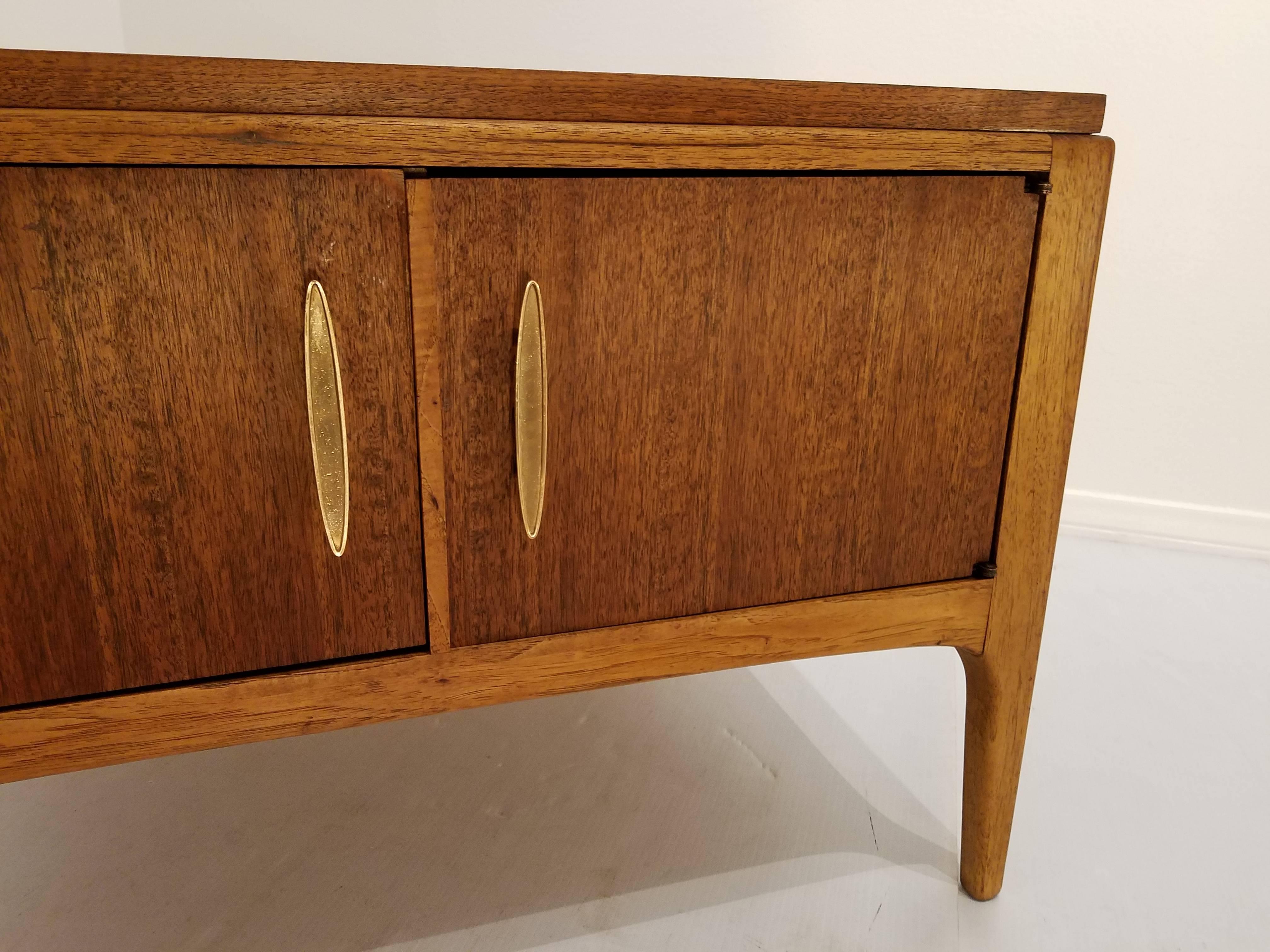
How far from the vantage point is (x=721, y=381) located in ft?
2.16

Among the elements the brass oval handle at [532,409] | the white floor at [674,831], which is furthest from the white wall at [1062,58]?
the brass oval handle at [532,409]

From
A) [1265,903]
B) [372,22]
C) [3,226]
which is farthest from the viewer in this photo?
[372,22]

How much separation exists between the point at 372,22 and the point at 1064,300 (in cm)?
118

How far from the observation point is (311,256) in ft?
1.85

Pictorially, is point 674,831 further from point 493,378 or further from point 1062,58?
point 1062,58

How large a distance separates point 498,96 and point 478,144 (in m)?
0.03

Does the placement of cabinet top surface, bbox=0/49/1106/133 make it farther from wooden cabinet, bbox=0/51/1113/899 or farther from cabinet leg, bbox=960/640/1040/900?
cabinet leg, bbox=960/640/1040/900

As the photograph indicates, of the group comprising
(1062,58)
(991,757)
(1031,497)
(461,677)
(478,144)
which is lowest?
(991,757)

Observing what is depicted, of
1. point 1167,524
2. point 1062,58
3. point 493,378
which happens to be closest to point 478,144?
point 493,378

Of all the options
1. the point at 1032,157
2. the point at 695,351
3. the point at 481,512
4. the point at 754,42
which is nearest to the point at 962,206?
the point at 1032,157

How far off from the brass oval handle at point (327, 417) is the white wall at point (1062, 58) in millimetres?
1073

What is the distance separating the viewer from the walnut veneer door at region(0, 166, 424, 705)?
53cm

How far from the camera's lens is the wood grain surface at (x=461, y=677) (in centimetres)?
60

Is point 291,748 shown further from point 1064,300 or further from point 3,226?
point 1064,300
